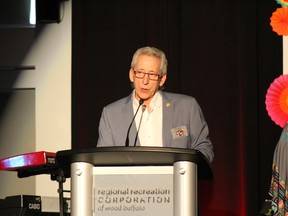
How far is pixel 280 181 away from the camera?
401 centimetres

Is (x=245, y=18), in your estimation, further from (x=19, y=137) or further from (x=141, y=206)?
→ (x=141, y=206)

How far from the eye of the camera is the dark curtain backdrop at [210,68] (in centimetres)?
475

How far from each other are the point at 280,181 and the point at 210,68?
44.4 inches

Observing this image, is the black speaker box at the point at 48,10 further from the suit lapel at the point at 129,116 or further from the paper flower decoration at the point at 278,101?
the suit lapel at the point at 129,116

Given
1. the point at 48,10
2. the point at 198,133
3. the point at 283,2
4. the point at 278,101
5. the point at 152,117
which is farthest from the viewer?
the point at 48,10

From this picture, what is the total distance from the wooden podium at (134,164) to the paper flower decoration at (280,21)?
7.65 ft

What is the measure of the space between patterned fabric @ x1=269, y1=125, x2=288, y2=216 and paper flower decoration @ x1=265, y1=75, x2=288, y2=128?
0.51m

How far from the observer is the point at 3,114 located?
537 cm

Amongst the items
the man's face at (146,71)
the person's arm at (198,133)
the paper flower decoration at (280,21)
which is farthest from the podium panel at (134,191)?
the paper flower decoration at (280,21)

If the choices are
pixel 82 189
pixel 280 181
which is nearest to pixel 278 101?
pixel 280 181

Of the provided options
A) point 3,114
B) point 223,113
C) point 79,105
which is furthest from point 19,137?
point 223,113

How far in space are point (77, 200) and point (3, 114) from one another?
291 centimetres

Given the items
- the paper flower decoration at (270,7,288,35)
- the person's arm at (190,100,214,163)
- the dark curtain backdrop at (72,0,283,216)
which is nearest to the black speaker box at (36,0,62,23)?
the dark curtain backdrop at (72,0,283,216)

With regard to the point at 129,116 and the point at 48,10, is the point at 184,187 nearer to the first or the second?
the point at 129,116
